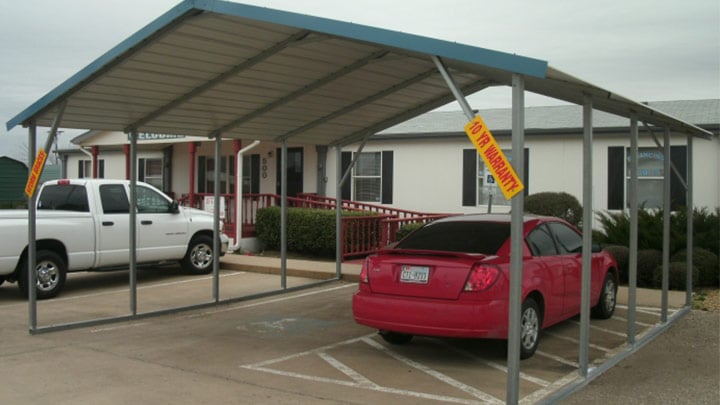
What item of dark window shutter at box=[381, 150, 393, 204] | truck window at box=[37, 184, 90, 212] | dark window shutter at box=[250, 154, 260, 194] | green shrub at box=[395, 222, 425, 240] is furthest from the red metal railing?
truck window at box=[37, 184, 90, 212]

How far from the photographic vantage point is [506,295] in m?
6.53

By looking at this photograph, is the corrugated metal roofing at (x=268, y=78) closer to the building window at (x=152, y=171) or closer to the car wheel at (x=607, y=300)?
the car wheel at (x=607, y=300)

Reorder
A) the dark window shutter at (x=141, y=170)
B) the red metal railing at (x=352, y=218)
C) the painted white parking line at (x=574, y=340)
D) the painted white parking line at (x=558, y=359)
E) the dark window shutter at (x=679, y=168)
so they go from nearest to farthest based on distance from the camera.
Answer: the painted white parking line at (x=558, y=359) < the painted white parking line at (x=574, y=340) < the dark window shutter at (x=679, y=168) < the red metal railing at (x=352, y=218) < the dark window shutter at (x=141, y=170)

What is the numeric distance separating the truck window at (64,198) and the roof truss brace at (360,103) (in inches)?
140

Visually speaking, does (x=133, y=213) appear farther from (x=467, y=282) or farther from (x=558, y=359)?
(x=558, y=359)

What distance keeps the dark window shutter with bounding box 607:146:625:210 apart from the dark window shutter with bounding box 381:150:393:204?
18.0 feet

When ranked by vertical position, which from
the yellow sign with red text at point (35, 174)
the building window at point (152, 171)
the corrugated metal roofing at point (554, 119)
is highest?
the corrugated metal roofing at point (554, 119)

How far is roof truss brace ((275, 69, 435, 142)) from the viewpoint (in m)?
9.07

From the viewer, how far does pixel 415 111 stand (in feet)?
35.6

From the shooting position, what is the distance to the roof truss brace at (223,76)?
7.32 metres

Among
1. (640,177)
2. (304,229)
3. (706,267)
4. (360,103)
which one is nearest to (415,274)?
(360,103)

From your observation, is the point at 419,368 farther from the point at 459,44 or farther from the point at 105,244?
the point at 105,244

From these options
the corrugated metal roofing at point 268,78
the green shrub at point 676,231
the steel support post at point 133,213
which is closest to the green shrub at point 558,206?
the green shrub at point 676,231

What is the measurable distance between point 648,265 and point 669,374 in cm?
548
